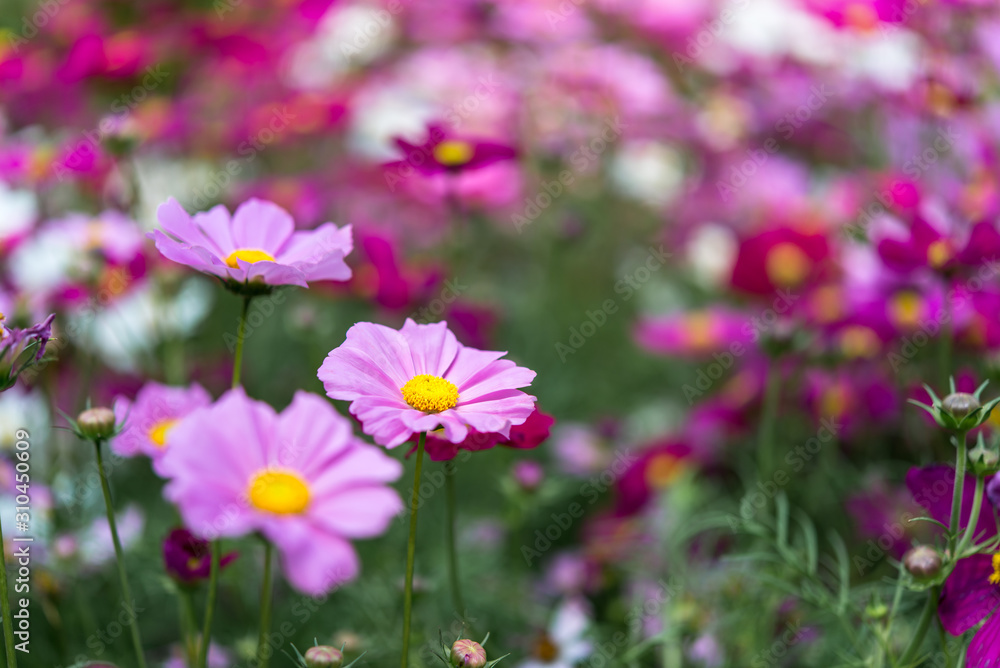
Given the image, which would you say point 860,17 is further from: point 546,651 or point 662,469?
point 546,651

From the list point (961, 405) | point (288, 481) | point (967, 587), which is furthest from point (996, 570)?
point (288, 481)

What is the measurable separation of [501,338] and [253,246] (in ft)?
2.90

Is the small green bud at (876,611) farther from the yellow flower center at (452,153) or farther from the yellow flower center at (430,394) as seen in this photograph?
the yellow flower center at (452,153)

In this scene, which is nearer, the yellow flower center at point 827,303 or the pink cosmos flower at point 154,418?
the pink cosmos flower at point 154,418

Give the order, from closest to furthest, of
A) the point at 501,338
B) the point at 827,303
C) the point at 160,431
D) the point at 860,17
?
1. the point at 160,431
2. the point at 827,303
3. the point at 860,17
4. the point at 501,338

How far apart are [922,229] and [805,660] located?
39cm

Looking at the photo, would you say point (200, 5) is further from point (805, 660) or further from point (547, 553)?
point (805, 660)

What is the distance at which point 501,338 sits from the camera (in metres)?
1.44

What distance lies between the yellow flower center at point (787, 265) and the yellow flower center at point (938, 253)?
0.47 metres

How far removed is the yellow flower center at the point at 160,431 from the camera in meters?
0.65

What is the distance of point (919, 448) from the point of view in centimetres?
100

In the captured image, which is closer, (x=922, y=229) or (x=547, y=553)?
(x=922, y=229)

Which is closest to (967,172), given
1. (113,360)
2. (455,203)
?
(455,203)

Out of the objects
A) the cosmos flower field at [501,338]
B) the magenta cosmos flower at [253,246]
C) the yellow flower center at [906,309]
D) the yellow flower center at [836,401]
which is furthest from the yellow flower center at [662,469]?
the magenta cosmos flower at [253,246]
